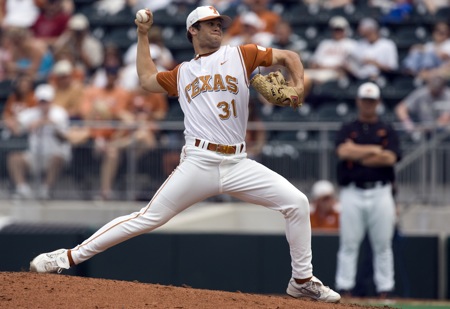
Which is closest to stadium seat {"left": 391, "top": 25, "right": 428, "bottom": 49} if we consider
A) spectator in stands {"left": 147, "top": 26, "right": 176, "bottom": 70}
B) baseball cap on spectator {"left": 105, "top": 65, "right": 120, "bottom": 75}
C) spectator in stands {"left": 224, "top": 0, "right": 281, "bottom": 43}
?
spectator in stands {"left": 224, "top": 0, "right": 281, "bottom": 43}

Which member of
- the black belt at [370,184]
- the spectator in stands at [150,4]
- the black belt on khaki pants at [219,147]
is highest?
the spectator in stands at [150,4]

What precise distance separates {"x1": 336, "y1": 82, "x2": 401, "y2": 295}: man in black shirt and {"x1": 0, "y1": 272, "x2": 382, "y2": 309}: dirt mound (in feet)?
10.8

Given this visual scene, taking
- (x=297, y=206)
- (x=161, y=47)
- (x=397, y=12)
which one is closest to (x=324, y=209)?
(x=161, y=47)

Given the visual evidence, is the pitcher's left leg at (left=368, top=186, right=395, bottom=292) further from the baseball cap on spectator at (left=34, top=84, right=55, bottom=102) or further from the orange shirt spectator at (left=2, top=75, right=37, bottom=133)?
the orange shirt spectator at (left=2, top=75, right=37, bottom=133)

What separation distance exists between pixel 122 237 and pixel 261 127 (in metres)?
5.22

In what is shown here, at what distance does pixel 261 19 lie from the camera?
14.9m

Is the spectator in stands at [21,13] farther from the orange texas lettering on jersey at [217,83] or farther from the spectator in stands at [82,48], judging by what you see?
the orange texas lettering on jersey at [217,83]

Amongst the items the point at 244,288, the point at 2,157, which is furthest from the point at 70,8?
the point at 244,288

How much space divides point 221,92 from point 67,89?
698cm

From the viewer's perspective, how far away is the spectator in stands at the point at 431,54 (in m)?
13.7

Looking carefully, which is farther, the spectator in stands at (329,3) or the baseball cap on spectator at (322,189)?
the spectator in stands at (329,3)

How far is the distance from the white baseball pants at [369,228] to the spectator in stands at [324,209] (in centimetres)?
118

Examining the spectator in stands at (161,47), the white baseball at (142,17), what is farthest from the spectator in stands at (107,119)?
the white baseball at (142,17)

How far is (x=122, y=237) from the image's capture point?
23.5ft
